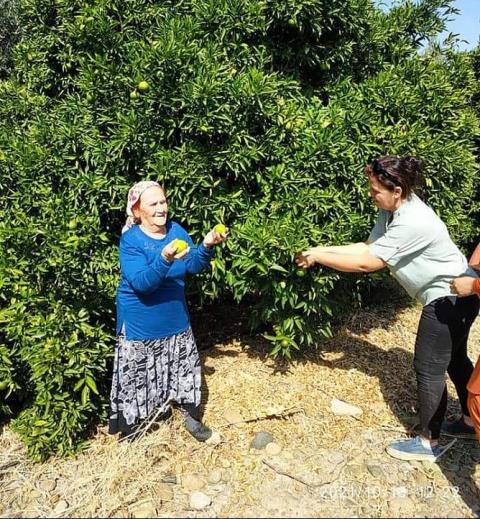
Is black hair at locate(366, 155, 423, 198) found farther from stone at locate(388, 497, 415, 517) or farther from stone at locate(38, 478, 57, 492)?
stone at locate(38, 478, 57, 492)

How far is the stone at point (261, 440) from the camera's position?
335 centimetres

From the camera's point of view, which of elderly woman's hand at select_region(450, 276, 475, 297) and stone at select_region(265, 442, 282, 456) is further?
stone at select_region(265, 442, 282, 456)

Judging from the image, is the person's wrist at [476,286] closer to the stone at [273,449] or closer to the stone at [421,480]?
the stone at [421,480]

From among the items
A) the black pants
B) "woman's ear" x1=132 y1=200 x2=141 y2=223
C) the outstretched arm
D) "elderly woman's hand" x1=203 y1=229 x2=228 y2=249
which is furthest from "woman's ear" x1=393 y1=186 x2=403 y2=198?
"woman's ear" x1=132 y1=200 x2=141 y2=223

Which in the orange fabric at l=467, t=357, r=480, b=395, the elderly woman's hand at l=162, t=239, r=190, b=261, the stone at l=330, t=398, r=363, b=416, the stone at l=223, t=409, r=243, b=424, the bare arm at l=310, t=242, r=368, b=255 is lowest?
the stone at l=223, t=409, r=243, b=424

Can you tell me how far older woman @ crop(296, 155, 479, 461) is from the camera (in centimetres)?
299

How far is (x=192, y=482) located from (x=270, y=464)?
49 centimetres

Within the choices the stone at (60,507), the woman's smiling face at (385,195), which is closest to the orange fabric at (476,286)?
the woman's smiling face at (385,195)

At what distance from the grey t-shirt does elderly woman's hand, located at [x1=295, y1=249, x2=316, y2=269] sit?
38 cm

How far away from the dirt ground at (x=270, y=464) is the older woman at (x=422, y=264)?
27 cm

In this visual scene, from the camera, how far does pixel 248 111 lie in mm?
3357

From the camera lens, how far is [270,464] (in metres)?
3.19

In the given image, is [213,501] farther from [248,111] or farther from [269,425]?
[248,111]

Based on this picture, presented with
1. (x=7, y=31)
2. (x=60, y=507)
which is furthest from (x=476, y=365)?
(x=7, y=31)
